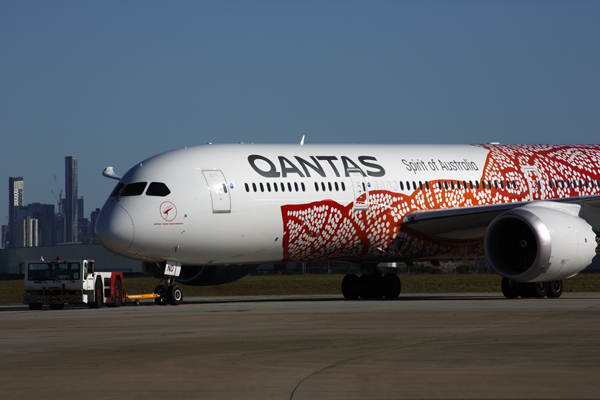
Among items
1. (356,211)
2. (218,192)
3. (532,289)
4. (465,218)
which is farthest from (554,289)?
(218,192)

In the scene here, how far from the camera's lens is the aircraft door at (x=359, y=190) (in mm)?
24250

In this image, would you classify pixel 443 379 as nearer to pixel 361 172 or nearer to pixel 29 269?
pixel 361 172

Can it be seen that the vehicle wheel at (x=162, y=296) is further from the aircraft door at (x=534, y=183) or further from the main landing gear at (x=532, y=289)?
the aircraft door at (x=534, y=183)

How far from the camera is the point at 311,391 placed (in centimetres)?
821

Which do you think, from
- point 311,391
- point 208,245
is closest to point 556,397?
point 311,391

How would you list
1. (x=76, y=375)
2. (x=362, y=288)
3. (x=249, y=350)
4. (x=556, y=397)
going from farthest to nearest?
(x=362, y=288) → (x=249, y=350) → (x=76, y=375) → (x=556, y=397)

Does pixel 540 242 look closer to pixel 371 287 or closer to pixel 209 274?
pixel 371 287

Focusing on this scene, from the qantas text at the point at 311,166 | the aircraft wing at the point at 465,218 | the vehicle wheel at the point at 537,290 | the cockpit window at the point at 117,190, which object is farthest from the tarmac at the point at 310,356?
the vehicle wheel at the point at 537,290

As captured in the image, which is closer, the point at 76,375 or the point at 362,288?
the point at 76,375

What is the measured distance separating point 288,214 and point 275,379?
562 inches

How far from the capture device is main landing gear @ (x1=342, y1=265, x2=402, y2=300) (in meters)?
26.9

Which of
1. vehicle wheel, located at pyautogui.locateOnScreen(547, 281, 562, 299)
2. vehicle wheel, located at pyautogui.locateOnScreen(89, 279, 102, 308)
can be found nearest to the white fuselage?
vehicle wheel, located at pyautogui.locateOnScreen(547, 281, 562, 299)

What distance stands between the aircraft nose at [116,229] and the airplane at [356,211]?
0.10 ft

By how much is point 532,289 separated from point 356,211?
5.37 metres
